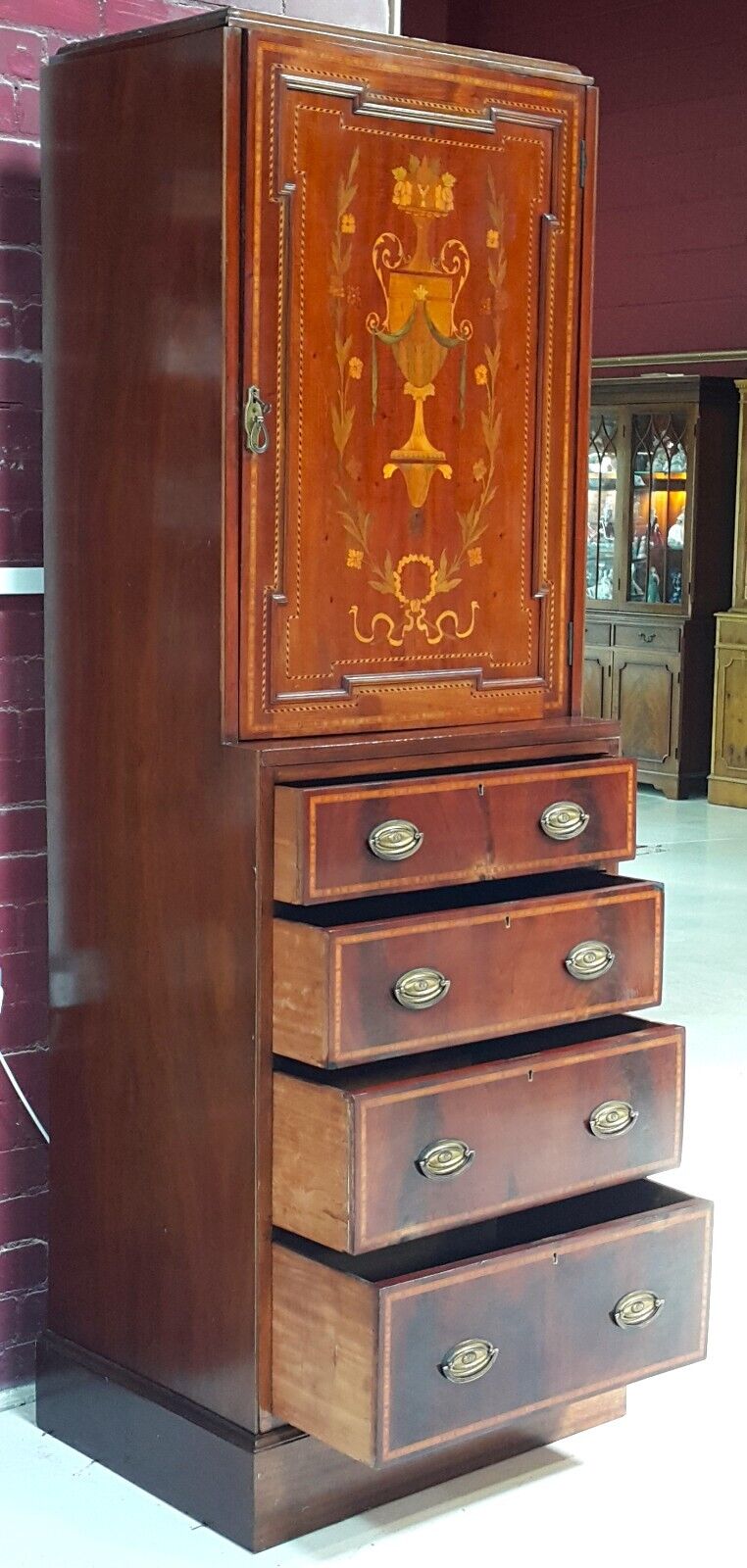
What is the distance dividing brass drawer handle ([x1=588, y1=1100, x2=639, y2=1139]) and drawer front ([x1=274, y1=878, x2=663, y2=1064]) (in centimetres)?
12

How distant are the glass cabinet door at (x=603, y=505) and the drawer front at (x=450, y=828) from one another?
22.9 ft

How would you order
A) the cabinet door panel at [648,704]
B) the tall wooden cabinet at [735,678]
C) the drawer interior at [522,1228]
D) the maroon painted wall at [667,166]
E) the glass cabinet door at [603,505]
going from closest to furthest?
the drawer interior at [522,1228] < the tall wooden cabinet at [735,678] < the cabinet door panel at [648,704] < the maroon painted wall at [667,166] < the glass cabinet door at [603,505]

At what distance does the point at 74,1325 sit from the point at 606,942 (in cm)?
96

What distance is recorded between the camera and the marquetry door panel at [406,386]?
246cm

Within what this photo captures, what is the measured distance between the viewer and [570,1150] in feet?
8.70

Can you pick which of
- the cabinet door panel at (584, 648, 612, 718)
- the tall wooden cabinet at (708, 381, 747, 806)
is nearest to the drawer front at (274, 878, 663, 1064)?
the tall wooden cabinet at (708, 381, 747, 806)

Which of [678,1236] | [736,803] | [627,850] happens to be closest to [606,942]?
[627,850]

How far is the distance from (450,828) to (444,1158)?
415 millimetres

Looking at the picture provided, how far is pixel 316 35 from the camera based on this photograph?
2.43m

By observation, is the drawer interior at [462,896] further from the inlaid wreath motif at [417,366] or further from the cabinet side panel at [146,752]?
the inlaid wreath motif at [417,366]

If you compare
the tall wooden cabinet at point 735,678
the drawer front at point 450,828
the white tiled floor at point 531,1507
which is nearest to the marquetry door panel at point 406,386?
the drawer front at point 450,828

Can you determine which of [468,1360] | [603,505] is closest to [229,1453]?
[468,1360]

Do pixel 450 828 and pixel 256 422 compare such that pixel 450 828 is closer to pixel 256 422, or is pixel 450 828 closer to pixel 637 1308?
pixel 256 422

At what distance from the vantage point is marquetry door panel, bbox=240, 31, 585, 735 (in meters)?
2.46
